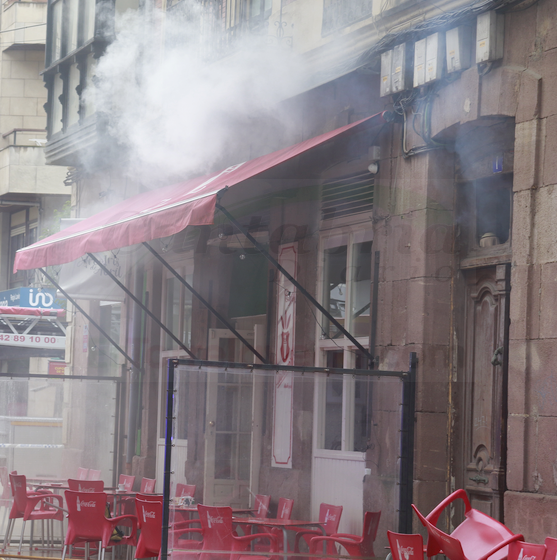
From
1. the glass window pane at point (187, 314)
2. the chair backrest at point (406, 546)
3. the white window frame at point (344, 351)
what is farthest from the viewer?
the glass window pane at point (187, 314)

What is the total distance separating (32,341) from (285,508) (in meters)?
14.6

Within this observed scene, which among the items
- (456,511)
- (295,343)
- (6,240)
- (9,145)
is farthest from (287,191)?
(6,240)

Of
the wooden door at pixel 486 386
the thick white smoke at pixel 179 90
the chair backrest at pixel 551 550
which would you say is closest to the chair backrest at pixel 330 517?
the wooden door at pixel 486 386

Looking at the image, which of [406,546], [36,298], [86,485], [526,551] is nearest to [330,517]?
[406,546]

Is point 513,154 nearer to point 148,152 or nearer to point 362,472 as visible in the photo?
point 362,472

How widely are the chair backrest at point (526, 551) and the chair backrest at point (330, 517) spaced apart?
7.99 feet

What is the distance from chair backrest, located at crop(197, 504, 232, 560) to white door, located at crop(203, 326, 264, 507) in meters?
0.10


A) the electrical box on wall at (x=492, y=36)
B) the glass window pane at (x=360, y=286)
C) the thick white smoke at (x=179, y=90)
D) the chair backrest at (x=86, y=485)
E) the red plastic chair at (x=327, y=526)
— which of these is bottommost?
the chair backrest at (x=86, y=485)

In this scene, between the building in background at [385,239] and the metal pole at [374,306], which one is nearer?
the building in background at [385,239]

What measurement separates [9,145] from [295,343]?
60.5 feet

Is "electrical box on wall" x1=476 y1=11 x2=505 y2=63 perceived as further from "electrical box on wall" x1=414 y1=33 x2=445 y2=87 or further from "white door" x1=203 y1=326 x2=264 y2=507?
"white door" x1=203 y1=326 x2=264 y2=507

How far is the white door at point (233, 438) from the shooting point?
7.84m

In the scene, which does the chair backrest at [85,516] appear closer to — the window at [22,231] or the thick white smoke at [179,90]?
the thick white smoke at [179,90]

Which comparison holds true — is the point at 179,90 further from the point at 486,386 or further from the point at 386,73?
the point at 486,386
